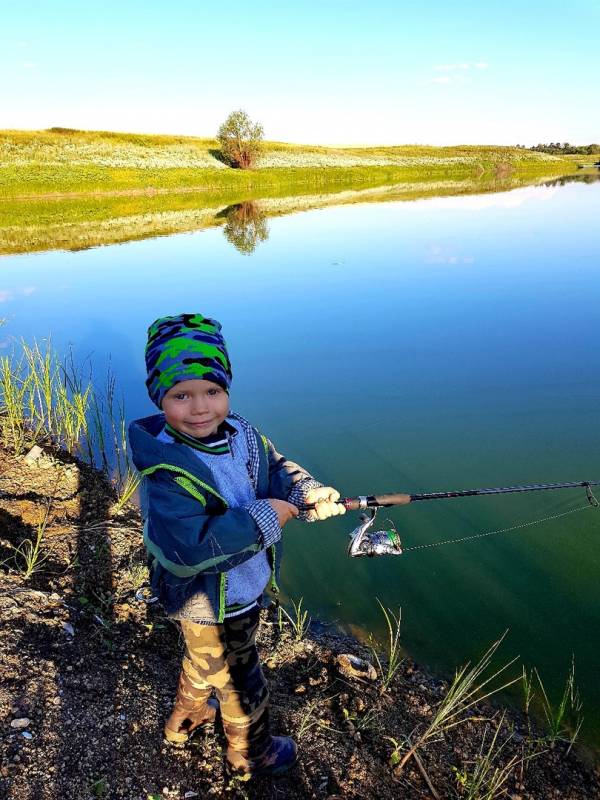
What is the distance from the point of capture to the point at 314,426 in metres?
5.89

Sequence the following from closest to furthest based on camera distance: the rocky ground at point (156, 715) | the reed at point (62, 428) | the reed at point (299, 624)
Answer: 1. the rocky ground at point (156, 715)
2. the reed at point (299, 624)
3. the reed at point (62, 428)

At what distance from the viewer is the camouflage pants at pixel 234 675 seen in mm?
2008

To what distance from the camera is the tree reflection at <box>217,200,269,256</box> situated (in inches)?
645

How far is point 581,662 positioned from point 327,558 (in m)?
1.80

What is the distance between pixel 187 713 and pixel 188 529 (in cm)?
113

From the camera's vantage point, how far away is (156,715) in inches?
95.7

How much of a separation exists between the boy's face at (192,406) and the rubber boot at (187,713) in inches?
44.0

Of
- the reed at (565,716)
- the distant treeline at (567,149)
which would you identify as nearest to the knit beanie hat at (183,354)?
the reed at (565,716)

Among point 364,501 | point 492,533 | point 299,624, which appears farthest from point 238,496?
point 492,533

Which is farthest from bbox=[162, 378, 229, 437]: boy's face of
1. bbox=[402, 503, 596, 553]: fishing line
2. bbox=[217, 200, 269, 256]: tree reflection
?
bbox=[217, 200, 269, 256]: tree reflection

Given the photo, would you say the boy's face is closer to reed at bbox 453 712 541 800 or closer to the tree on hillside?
reed at bbox 453 712 541 800

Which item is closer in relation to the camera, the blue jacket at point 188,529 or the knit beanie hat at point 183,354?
the blue jacket at point 188,529

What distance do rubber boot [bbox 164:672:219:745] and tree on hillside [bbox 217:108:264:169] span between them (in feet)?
159

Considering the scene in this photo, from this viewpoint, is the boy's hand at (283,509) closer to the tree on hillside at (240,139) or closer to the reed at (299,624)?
the reed at (299,624)
